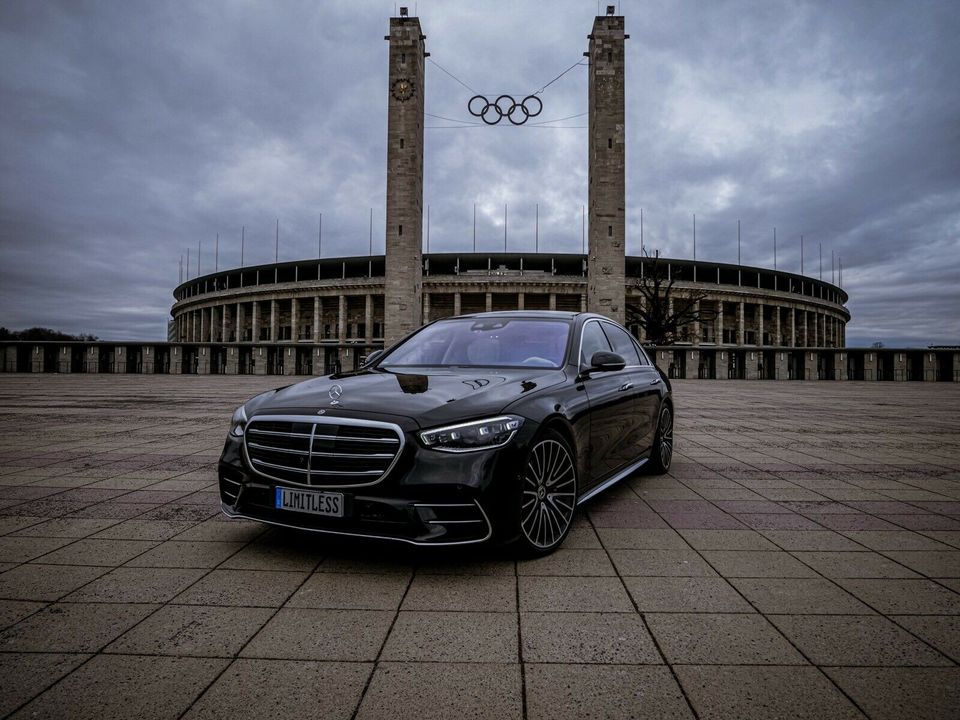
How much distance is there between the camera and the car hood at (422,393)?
286 cm

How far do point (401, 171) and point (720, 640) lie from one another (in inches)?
1320

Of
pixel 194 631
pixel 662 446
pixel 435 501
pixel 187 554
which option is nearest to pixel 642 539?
pixel 435 501

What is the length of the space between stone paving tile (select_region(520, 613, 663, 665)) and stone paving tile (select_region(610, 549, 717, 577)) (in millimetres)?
554

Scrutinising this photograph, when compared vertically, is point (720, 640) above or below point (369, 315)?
below

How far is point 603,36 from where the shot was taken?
105 ft

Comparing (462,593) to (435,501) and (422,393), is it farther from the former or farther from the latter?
(422,393)

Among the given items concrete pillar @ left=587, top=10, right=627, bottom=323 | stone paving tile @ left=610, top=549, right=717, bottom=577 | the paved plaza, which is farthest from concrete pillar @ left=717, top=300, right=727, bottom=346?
stone paving tile @ left=610, top=549, right=717, bottom=577

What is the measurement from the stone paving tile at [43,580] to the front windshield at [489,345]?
214cm

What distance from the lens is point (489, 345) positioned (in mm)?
4168

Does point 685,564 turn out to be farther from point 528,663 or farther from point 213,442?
point 213,442

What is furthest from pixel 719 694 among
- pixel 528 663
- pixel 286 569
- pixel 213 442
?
pixel 213 442

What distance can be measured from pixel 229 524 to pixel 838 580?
3544 mm

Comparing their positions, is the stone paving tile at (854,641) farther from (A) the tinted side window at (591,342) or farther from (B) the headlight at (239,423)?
(B) the headlight at (239,423)

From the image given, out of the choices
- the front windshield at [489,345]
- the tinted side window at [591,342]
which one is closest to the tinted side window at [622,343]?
the tinted side window at [591,342]
